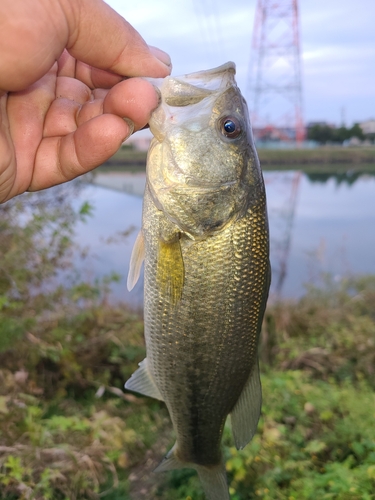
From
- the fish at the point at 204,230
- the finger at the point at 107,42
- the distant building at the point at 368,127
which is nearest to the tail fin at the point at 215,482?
the fish at the point at 204,230

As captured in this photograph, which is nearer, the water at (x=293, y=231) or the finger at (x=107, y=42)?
the finger at (x=107, y=42)

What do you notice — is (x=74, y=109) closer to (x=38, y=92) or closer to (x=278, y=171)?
(x=38, y=92)

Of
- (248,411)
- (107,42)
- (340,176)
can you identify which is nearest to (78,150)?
(107,42)

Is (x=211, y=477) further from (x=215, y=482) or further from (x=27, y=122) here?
(x=27, y=122)

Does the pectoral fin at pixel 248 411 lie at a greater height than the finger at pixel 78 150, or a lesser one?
lesser

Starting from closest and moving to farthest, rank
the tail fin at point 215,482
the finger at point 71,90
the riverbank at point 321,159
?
the tail fin at point 215,482 < the finger at point 71,90 < the riverbank at point 321,159

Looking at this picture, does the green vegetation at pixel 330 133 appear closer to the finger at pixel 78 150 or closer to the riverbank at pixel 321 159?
the riverbank at pixel 321 159

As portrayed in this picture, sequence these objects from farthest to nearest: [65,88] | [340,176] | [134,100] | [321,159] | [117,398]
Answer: [321,159] < [340,176] < [117,398] < [65,88] < [134,100]

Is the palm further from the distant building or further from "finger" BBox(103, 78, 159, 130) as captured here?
the distant building
